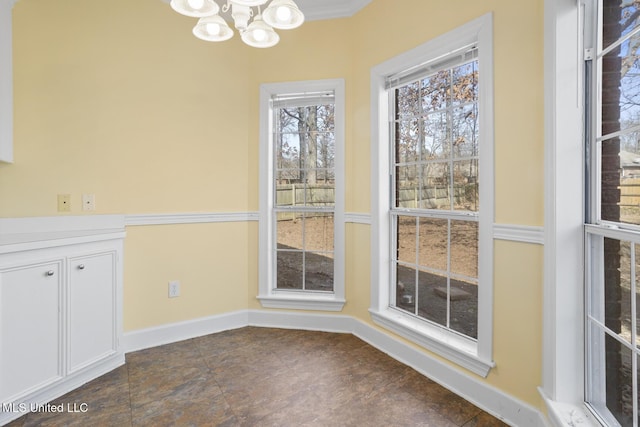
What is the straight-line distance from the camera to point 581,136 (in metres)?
1.48

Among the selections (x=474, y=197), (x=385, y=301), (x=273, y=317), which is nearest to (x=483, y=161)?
(x=474, y=197)

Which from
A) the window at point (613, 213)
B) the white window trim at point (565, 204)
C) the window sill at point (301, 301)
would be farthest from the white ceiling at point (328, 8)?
the window sill at point (301, 301)

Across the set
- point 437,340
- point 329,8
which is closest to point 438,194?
point 437,340

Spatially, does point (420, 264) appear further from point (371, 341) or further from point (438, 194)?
point (371, 341)

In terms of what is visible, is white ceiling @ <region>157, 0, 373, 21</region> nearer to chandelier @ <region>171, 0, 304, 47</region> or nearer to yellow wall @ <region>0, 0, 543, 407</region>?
yellow wall @ <region>0, 0, 543, 407</region>

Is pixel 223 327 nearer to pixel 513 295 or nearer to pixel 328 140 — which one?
pixel 328 140

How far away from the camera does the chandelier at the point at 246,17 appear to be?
1553 mm

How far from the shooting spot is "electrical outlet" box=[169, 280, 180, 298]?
9.08 feet

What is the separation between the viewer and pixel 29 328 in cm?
184

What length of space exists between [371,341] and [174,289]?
162cm

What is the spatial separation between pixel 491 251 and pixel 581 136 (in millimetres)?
680

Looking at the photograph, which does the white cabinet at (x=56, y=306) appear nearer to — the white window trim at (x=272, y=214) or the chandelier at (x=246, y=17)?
the white window trim at (x=272, y=214)

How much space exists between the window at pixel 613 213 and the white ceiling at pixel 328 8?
1.78 m

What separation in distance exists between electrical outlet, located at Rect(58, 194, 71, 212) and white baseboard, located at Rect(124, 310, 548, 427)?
100 cm
